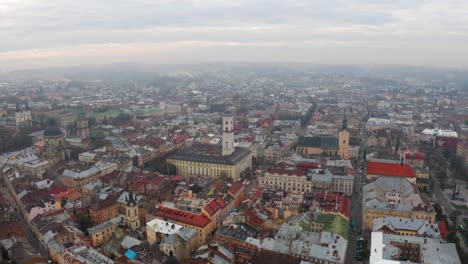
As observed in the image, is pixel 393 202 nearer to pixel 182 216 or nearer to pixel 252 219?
pixel 252 219

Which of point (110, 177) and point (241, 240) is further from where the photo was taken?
point (110, 177)

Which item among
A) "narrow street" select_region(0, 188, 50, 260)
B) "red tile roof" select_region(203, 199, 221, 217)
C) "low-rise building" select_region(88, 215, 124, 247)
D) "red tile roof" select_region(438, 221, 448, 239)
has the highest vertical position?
"red tile roof" select_region(203, 199, 221, 217)

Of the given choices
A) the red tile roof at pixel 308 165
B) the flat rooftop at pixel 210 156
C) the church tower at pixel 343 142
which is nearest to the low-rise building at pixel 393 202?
the red tile roof at pixel 308 165

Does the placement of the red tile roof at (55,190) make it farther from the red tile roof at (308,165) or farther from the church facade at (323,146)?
the church facade at (323,146)

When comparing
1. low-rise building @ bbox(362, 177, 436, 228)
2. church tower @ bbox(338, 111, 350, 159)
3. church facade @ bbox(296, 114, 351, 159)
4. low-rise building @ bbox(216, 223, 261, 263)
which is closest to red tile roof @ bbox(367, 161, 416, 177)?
low-rise building @ bbox(362, 177, 436, 228)

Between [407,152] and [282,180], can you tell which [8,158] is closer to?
[282,180]

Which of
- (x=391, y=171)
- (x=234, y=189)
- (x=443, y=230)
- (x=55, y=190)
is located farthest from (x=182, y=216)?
(x=391, y=171)

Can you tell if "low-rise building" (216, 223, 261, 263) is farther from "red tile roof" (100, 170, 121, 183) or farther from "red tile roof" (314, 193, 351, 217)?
"red tile roof" (100, 170, 121, 183)

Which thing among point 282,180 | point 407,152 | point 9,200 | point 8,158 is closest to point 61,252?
point 9,200
